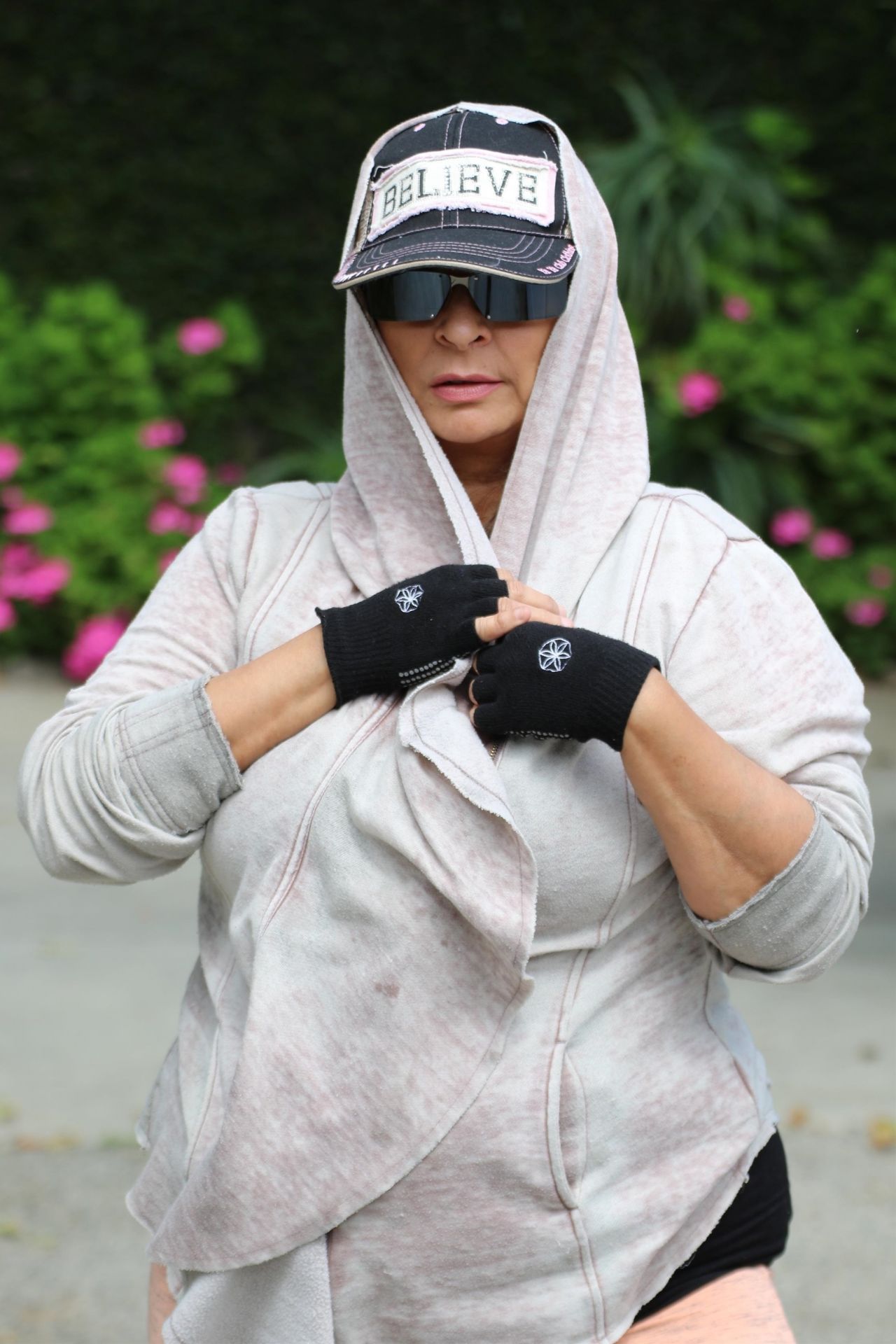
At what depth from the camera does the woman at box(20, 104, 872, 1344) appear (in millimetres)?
1815

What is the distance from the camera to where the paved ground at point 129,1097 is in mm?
3705

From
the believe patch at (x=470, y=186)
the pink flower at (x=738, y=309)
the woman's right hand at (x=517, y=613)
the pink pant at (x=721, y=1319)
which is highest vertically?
the pink flower at (x=738, y=309)

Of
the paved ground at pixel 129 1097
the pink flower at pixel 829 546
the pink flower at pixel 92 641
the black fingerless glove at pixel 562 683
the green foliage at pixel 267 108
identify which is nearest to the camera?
the black fingerless glove at pixel 562 683

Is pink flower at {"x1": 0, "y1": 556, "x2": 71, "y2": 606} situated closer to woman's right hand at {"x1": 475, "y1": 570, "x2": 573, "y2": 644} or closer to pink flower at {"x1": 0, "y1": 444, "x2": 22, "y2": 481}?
pink flower at {"x1": 0, "y1": 444, "x2": 22, "y2": 481}

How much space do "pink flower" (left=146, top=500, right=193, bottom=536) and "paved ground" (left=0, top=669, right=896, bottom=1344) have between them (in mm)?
2029

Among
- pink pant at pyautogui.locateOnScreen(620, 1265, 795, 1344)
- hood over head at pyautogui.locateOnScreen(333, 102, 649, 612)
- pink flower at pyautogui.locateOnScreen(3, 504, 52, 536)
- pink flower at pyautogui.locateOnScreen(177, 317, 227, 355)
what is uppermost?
pink flower at pyautogui.locateOnScreen(177, 317, 227, 355)

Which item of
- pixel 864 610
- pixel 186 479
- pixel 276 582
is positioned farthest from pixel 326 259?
pixel 276 582

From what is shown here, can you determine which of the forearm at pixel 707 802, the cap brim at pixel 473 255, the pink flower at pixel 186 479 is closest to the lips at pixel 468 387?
the cap brim at pixel 473 255

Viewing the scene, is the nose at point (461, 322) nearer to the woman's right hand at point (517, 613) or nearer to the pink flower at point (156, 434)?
the woman's right hand at point (517, 613)

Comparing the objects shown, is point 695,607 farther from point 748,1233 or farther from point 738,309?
point 738,309

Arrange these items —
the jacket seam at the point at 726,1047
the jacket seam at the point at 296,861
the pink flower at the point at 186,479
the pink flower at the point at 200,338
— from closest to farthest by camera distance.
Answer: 1. the jacket seam at the point at 296,861
2. the jacket seam at the point at 726,1047
3. the pink flower at the point at 186,479
4. the pink flower at the point at 200,338

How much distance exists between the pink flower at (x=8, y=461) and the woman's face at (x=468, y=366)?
5.99m

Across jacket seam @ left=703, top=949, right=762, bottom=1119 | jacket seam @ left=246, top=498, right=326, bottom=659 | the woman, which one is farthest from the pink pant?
jacket seam @ left=246, top=498, right=326, bottom=659

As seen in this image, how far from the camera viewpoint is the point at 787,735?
1.88m
